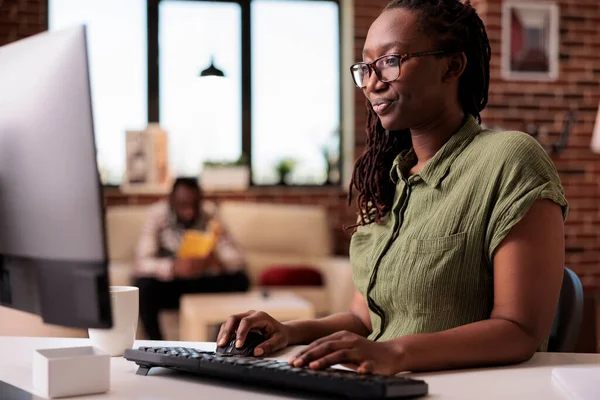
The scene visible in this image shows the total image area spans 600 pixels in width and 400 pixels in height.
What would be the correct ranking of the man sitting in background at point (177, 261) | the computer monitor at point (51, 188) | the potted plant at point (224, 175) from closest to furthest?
1. the computer monitor at point (51, 188)
2. the man sitting in background at point (177, 261)
3. the potted plant at point (224, 175)

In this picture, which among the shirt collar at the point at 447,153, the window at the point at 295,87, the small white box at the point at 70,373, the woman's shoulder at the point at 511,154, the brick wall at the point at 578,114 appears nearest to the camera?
the small white box at the point at 70,373

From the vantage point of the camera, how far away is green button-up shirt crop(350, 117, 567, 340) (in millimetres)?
1171

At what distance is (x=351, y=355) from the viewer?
0.93 metres

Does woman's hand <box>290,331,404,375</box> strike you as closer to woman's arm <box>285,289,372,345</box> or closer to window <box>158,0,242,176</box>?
woman's arm <box>285,289,372,345</box>

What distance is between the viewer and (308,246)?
17.5 feet

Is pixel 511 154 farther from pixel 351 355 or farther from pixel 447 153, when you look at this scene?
pixel 351 355

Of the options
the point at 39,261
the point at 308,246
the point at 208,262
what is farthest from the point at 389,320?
the point at 308,246

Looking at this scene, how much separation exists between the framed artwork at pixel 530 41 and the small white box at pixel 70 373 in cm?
406

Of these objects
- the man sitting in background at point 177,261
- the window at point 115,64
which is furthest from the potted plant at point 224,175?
the window at point 115,64

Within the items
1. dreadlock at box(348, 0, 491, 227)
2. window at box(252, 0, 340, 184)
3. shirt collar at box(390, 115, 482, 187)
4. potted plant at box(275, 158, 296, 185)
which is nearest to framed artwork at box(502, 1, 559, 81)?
window at box(252, 0, 340, 184)

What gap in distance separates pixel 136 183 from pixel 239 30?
1357 mm

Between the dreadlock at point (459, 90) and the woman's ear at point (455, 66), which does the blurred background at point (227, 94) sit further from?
the woman's ear at point (455, 66)

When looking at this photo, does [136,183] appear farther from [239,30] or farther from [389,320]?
[389,320]

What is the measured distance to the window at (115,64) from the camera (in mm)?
5488
